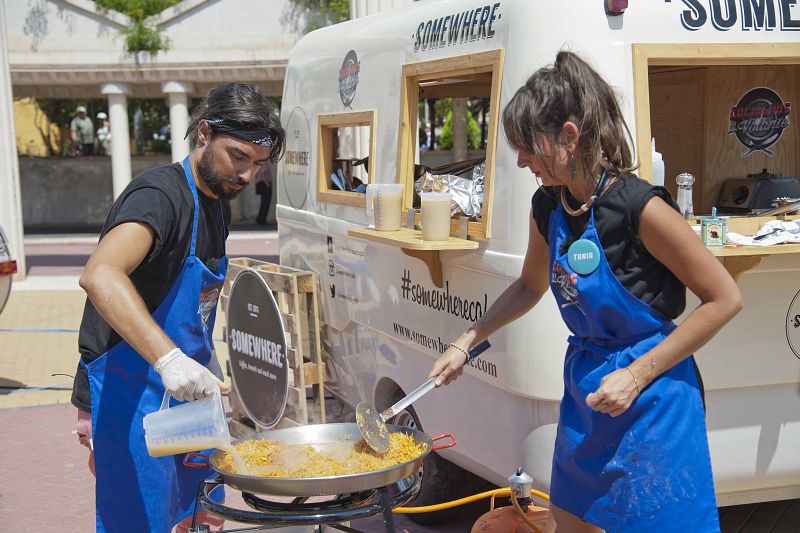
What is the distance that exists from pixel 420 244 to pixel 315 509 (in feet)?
5.30

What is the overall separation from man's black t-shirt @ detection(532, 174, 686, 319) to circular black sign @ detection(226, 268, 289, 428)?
11.3 ft

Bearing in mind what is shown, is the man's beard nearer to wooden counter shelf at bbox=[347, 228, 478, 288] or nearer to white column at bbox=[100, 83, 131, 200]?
wooden counter shelf at bbox=[347, 228, 478, 288]

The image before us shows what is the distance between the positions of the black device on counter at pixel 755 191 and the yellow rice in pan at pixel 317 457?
242cm

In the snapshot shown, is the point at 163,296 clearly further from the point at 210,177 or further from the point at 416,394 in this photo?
the point at 416,394

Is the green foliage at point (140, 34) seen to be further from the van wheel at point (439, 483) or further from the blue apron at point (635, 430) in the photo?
the blue apron at point (635, 430)

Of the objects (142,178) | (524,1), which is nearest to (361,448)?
(142,178)

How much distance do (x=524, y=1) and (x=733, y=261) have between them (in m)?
1.28

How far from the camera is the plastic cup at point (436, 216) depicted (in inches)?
162

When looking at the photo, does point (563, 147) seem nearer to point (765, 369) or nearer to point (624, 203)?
point (624, 203)

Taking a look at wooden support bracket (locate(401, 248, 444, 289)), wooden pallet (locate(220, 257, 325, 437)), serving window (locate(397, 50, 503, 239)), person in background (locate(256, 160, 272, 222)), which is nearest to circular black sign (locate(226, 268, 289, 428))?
wooden pallet (locate(220, 257, 325, 437))

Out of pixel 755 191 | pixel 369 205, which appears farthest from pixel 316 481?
pixel 755 191

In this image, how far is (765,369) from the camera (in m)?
3.75

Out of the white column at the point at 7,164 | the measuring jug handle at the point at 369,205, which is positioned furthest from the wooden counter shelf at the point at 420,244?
the white column at the point at 7,164

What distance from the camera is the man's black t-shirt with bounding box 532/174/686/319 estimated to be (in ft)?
8.50
